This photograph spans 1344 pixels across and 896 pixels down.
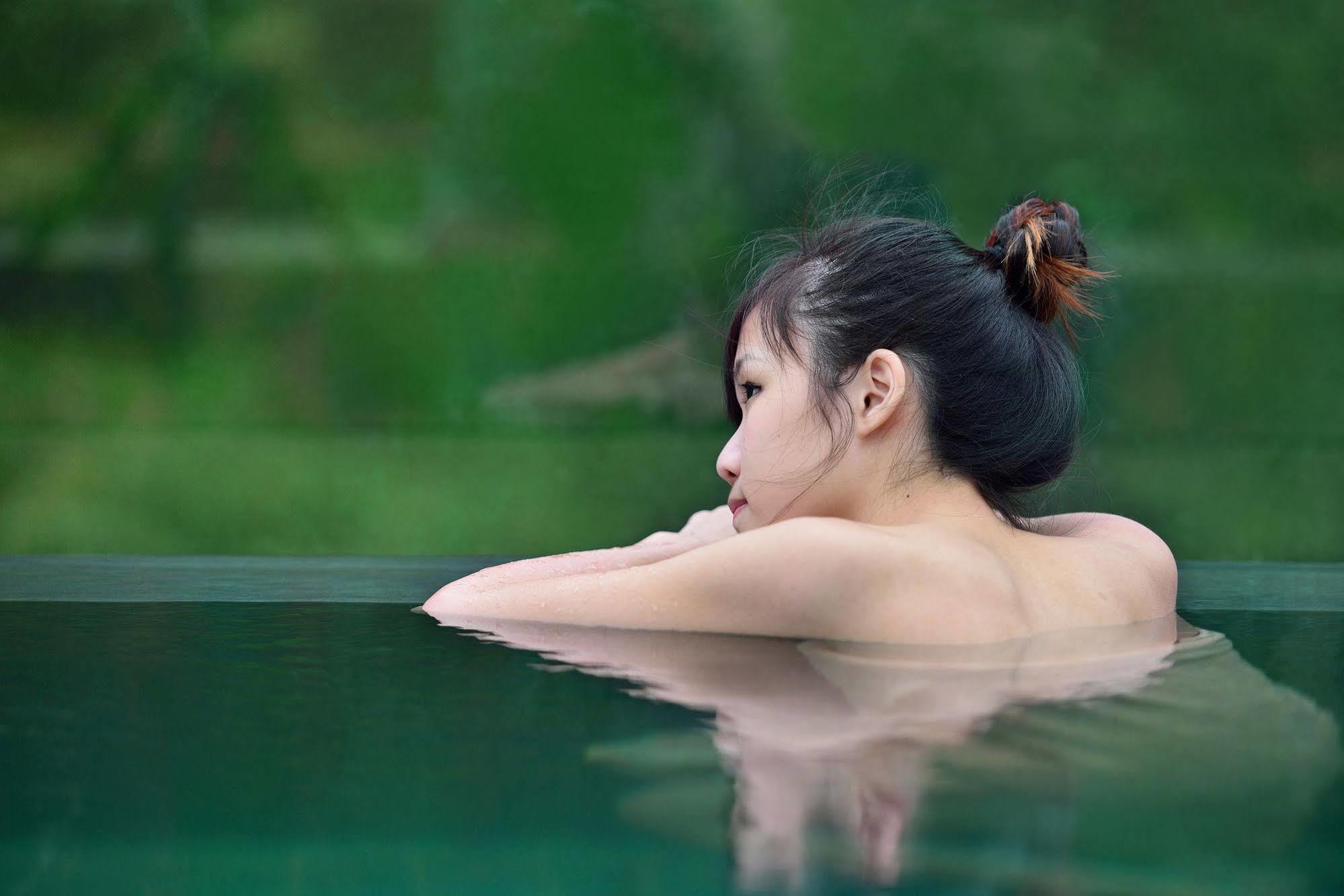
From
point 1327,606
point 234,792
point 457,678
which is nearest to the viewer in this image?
point 234,792

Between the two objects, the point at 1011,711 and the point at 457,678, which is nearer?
the point at 1011,711

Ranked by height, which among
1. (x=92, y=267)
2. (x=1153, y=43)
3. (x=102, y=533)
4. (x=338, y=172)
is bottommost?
(x=102, y=533)

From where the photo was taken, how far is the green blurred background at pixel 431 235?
288cm

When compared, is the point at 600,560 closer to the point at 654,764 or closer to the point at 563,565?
the point at 563,565

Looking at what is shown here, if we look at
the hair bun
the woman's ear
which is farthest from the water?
the hair bun

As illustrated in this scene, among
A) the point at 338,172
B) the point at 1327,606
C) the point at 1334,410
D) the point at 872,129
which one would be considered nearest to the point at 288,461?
the point at 338,172

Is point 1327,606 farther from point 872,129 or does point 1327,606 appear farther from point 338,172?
point 338,172

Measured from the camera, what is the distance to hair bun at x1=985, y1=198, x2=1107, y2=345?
5.28 feet

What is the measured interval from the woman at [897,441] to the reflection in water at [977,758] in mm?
60

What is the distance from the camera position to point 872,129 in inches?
114

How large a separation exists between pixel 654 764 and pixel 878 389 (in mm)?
771

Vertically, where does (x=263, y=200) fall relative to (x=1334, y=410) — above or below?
above

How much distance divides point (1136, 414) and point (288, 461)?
76.1 inches

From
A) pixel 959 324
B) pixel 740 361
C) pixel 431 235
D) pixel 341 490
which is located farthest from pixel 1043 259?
pixel 341 490
